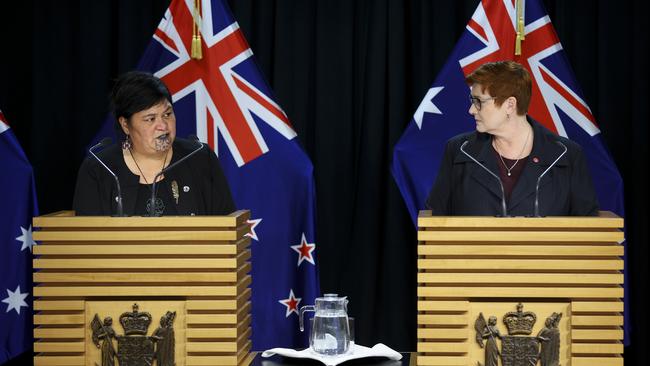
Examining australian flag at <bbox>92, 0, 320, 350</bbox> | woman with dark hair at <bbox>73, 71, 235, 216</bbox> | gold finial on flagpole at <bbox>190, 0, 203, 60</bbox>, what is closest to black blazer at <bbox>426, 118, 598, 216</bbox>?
woman with dark hair at <bbox>73, 71, 235, 216</bbox>

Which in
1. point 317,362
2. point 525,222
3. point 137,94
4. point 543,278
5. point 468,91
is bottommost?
point 317,362

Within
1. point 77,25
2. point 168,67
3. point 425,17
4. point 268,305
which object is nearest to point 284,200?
point 268,305

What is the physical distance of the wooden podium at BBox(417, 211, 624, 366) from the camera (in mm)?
2188

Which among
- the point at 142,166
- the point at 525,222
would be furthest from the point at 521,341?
the point at 142,166

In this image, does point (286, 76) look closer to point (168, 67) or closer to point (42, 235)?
point (168, 67)

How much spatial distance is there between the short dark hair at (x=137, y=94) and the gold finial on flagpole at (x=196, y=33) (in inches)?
43.9

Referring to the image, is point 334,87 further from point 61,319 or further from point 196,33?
point 61,319

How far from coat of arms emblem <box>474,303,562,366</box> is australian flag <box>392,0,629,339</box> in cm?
205

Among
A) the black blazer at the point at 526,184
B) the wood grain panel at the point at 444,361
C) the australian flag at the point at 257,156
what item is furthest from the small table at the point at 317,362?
the australian flag at the point at 257,156

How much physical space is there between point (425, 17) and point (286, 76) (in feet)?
2.53

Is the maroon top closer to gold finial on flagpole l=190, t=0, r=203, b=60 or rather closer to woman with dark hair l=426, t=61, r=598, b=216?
woman with dark hair l=426, t=61, r=598, b=216

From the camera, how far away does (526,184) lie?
292 cm

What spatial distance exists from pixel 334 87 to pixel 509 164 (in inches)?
76.6

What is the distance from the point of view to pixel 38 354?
2.35 meters
